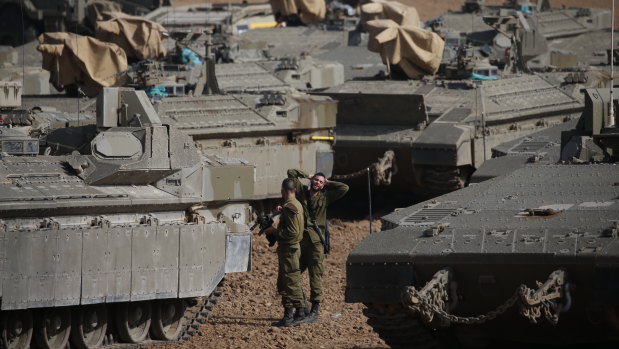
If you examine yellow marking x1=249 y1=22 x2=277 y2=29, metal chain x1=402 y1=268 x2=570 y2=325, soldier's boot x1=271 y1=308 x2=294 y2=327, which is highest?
metal chain x1=402 y1=268 x2=570 y2=325

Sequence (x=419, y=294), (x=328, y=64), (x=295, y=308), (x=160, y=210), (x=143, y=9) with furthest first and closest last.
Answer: (x=143, y=9) < (x=328, y=64) < (x=295, y=308) < (x=160, y=210) < (x=419, y=294)

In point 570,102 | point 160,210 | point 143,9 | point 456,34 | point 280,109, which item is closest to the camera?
point 160,210

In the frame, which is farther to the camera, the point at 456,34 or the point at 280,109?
the point at 456,34

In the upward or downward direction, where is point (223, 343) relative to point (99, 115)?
downward

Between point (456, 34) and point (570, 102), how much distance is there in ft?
24.5

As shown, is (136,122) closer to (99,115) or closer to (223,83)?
(99,115)

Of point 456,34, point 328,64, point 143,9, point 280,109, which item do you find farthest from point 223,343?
point 143,9

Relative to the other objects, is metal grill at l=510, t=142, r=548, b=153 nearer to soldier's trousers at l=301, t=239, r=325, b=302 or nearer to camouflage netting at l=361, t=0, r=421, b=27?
soldier's trousers at l=301, t=239, r=325, b=302

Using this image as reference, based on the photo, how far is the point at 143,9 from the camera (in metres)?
42.0

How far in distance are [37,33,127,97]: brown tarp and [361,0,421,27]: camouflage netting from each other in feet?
31.5

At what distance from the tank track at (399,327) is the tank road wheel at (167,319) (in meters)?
3.00

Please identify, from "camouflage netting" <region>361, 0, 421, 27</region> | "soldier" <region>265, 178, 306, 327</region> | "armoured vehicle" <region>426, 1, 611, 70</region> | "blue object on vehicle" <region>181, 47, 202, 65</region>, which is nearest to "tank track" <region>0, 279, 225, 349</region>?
"soldier" <region>265, 178, 306, 327</region>

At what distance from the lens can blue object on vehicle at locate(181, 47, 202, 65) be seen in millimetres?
27719

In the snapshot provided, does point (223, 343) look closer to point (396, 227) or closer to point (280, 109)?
point (396, 227)
